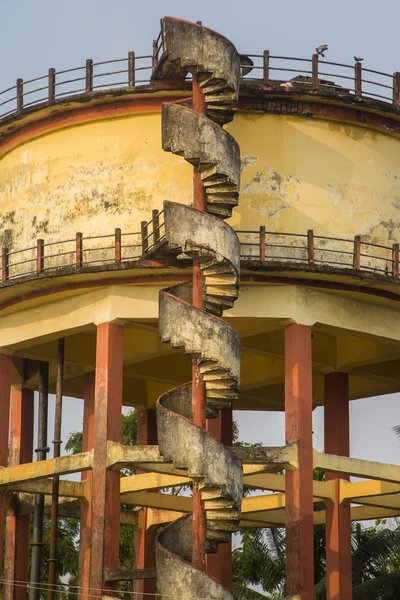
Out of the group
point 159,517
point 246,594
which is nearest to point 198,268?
point 159,517

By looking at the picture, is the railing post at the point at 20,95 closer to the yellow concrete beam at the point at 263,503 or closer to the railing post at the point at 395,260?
the railing post at the point at 395,260

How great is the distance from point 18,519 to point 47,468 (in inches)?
163

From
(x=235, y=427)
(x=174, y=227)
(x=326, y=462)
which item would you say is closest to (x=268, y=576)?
(x=235, y=427)

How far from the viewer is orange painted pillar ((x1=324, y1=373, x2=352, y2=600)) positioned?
110ft

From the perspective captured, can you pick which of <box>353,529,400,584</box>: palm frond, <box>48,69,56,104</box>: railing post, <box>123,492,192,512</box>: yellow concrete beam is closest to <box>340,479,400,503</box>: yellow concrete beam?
<box>123,492,192,512</box>: yellow concrete beam

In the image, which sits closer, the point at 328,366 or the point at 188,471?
the point at 188,471

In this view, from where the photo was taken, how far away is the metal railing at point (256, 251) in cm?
3050

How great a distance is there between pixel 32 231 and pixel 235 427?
65.9 feet

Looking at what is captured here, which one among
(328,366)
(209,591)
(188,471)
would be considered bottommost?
(209,591)

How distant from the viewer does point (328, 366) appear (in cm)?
Result: 3525

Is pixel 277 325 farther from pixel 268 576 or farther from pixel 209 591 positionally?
pixel 268 576

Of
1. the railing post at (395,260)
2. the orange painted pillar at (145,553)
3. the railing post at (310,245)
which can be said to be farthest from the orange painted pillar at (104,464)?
the orange painted pillar at (145,553)

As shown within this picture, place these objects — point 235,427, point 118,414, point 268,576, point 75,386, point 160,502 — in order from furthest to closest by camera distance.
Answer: point 235,427, point 268,576, point 75,386, point 160,502, point 118,414

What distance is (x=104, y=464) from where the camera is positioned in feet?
99.2
